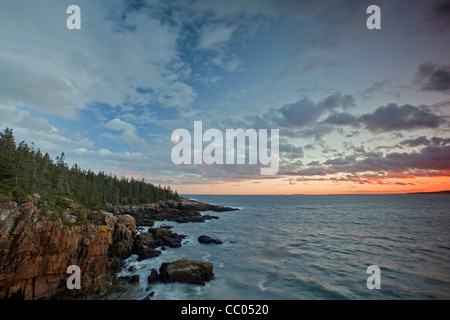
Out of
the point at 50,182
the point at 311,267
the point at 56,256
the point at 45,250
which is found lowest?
the point at 311,267

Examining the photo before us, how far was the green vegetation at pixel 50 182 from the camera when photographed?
2730cm

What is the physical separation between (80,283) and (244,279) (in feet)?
63.6

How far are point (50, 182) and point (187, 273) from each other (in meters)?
40.9

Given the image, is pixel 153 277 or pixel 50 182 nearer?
pixel 153 277

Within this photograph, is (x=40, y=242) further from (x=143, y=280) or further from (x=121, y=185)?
(x=121, y=185)

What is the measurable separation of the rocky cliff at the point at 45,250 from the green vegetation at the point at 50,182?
317cm

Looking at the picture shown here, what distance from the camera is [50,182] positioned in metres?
44.0

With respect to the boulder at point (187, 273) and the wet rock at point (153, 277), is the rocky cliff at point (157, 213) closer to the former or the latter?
the wet rock at point (153, 277)

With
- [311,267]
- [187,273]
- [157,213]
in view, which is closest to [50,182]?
[187,273]

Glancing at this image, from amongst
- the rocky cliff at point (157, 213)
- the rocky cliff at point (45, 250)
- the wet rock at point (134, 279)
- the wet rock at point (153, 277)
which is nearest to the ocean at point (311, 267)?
the wet rock at point (153, 277)

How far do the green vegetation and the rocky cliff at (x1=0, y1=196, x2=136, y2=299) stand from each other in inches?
125

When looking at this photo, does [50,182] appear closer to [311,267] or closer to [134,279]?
[134,279]

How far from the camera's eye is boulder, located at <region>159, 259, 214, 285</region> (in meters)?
24.7
